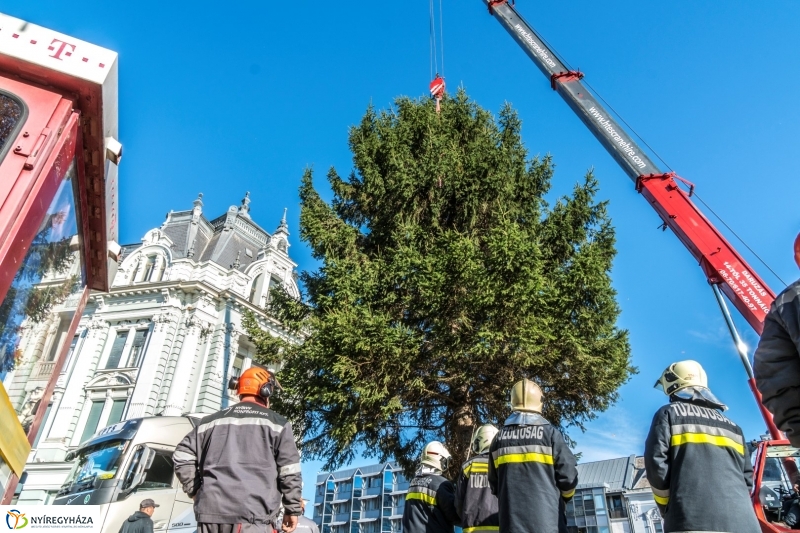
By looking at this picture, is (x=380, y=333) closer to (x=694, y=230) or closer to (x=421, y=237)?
(x=421, y=237)

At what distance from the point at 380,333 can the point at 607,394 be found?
5.39 metres

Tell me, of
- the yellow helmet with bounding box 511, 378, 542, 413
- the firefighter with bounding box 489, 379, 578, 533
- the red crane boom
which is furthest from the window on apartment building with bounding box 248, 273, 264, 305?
the firefighter with bounding box 489, 379, 578, 533

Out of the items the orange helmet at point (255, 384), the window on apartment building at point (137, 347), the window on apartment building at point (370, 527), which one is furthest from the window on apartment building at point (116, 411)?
the window on apartment building at point (370, 527)

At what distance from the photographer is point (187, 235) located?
30.1 meters

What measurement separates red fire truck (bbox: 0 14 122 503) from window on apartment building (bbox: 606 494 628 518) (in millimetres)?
47170

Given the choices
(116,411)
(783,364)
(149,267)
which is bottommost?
(783,364)

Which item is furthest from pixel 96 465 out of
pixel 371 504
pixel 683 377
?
pixel 371 504

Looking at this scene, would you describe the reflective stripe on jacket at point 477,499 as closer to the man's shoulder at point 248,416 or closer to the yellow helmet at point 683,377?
the yellow helmet at point 683,377

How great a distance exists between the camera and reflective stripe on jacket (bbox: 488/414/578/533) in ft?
11.9

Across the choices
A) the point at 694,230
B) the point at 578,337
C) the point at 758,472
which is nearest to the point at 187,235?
the point at 578,337

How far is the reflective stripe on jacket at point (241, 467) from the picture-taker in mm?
→ 3291

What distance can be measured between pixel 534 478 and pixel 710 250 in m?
7.54

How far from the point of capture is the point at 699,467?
319cm

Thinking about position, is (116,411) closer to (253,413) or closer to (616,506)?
(253,413)
